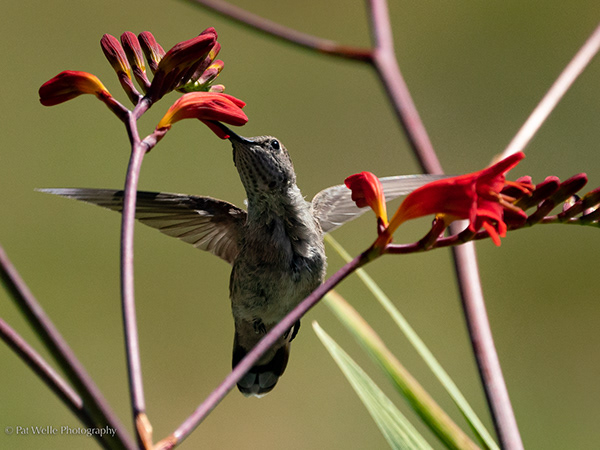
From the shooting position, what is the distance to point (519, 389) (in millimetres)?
3619

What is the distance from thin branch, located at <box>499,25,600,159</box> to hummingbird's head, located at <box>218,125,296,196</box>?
44cm

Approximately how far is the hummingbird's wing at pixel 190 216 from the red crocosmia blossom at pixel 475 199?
0.46 metres

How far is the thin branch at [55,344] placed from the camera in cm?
42

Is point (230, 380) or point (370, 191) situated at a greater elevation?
point (370, 191)

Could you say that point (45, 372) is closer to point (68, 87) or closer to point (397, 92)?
point (68, 87)

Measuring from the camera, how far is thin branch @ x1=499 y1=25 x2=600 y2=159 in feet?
3.40

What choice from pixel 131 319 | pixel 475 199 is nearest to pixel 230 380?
pixel 131 319

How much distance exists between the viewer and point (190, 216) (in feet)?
4.06

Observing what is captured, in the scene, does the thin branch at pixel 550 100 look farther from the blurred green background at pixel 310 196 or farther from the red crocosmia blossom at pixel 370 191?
the blurred green background at pixel 310 196

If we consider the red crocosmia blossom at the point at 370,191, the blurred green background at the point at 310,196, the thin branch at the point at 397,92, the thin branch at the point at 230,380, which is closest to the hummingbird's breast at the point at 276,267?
the thin branch at the point at 397,92

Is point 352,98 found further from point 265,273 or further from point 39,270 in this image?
point 265,273

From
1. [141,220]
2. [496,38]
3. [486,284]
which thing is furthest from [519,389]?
[141,220]

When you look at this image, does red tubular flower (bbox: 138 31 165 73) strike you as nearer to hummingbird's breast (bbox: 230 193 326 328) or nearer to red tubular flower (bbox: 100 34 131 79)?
red tubular flower (bbox: 100 34 131 79)

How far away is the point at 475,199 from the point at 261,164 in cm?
65
